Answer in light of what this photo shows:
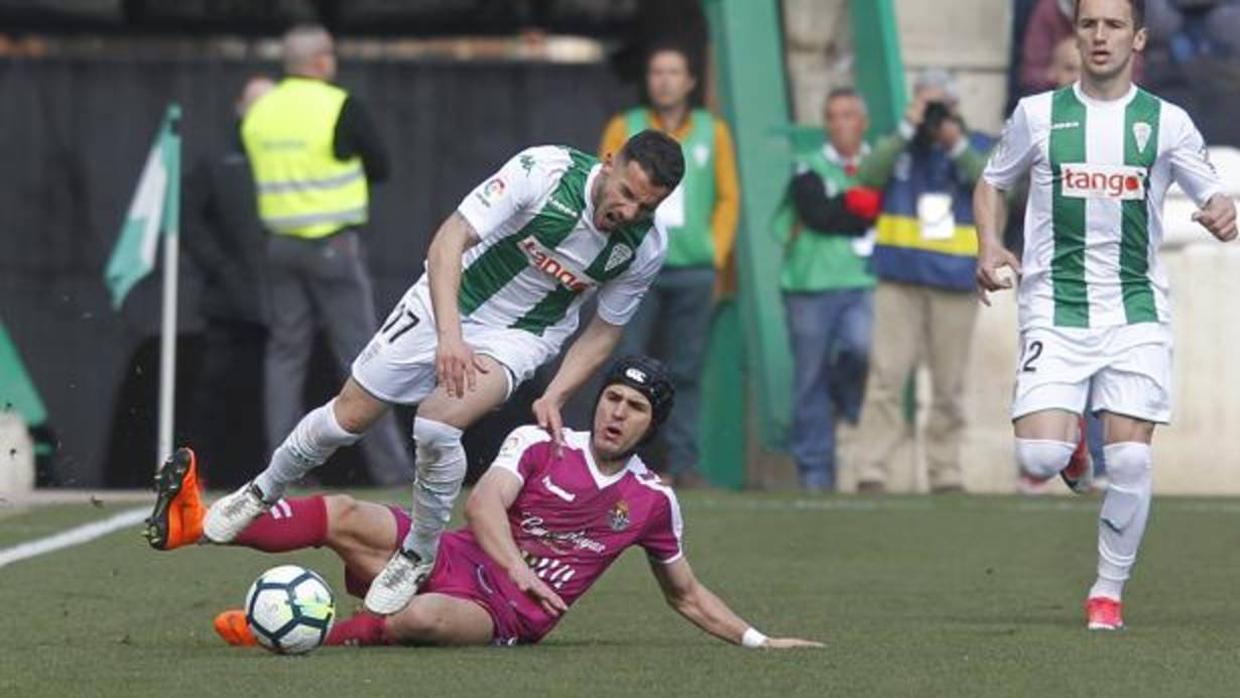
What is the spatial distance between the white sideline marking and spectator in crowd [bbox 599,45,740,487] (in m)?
2.94

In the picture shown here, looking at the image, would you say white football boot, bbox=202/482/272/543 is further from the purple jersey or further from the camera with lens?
the camera with lens

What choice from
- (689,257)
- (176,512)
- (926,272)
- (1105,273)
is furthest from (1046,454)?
(689,257)

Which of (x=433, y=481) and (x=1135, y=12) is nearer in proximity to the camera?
(x=433, y=481)

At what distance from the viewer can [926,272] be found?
58.3ft

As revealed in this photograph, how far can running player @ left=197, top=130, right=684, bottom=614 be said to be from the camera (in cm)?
1022

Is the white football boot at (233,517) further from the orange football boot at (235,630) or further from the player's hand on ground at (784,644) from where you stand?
the player's hand on ground at (784,644)

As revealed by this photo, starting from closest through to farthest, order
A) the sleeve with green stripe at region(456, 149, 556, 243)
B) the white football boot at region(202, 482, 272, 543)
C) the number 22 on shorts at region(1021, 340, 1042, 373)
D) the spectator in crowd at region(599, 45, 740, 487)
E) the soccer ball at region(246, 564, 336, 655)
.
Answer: the soccer ball at region(246, 564, 336, 655) < the sleeve with green stripe at region(456, 149, 556, 243) < the white football boot at region(202, 482, 272, 543) < the number 22 on shorts at region(1021, 340, 1042, 373) < the spectator in crowd at region(599, 45, 740, 487)

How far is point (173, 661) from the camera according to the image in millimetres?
9844

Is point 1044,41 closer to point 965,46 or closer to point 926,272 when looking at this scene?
point 965,46

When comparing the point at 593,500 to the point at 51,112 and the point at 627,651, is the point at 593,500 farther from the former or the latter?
the point at 51,112

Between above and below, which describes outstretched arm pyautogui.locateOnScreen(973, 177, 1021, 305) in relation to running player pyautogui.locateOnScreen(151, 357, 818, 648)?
above

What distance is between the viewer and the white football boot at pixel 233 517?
10.7 m

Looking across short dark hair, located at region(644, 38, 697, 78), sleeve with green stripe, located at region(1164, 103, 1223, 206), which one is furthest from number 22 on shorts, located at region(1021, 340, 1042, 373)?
short dark hair, located at region(644, 38, 697, 78)

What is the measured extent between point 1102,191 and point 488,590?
2.31 m
